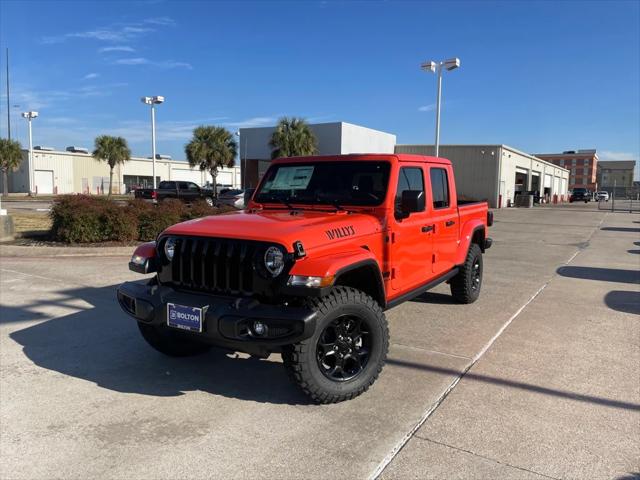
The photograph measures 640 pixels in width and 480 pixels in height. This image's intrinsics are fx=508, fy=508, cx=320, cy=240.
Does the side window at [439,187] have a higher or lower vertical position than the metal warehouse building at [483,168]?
lower

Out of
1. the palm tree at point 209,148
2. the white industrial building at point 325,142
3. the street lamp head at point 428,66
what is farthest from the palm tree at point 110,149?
the street lamp head at point 428,66

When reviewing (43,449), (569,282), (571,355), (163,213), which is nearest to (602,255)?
(569,282)

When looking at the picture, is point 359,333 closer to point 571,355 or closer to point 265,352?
point 265,352

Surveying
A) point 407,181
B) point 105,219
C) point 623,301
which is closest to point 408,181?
point 407,181

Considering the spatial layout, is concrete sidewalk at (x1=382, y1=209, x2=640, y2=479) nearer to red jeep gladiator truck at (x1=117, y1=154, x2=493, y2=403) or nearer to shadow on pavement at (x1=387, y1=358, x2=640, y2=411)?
shadow on pavement at (x1=387, y1=358, x2=640, y2=411)

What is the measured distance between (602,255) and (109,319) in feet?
37.2

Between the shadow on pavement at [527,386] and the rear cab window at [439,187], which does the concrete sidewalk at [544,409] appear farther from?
the rear cab window at [439,187]

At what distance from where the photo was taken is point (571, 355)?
4.86 m

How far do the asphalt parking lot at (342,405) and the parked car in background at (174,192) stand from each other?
22860 mm

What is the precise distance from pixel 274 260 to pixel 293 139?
34987 millimetres

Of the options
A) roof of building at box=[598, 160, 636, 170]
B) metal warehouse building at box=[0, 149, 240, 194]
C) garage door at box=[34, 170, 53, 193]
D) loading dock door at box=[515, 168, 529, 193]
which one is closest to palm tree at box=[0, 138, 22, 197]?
metal warehouse building at box=[0, 149, 240, 194]

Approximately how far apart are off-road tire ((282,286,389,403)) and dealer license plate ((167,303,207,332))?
0.63 metres

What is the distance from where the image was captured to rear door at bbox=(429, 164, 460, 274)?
547 cm

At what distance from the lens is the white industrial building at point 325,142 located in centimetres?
3800
